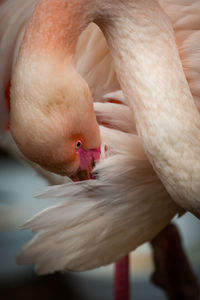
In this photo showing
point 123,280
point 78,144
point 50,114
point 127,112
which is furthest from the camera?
point 123,280

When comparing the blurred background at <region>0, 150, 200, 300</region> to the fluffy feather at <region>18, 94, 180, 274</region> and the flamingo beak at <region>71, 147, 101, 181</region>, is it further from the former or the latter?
the flamingo beak at <region>71, 147, 101, 181</region>

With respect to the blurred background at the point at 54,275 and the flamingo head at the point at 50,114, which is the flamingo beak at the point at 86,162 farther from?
the blurred background at the point at 54,275

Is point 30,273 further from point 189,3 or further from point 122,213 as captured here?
point 189,3

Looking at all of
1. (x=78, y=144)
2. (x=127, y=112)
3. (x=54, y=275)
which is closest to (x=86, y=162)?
(x=78, y=144)

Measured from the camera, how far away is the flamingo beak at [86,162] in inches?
49.9

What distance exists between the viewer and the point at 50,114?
3.55 ft

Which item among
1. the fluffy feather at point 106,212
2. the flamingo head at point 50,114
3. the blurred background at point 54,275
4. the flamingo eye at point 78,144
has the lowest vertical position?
the blurred background at point 54,275

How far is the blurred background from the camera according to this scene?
244cm

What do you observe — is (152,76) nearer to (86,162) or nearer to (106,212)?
(86,162)

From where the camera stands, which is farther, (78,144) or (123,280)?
(123,280)

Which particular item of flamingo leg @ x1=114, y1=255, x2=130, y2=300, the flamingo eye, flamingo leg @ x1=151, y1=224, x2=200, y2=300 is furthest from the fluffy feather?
flamingo leg @ x1=151, y1=224, x2=200, y2=300

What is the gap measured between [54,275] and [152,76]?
1.67 metres

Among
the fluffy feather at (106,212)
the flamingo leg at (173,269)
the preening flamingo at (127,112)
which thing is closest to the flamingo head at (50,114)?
the preening flamingo at (127,112)

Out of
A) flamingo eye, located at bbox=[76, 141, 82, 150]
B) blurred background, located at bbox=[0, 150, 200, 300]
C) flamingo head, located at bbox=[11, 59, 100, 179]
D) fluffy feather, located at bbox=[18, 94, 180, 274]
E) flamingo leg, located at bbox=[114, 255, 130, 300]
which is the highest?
flamingo head, located at bbox=[11, 59, 100, 179]
